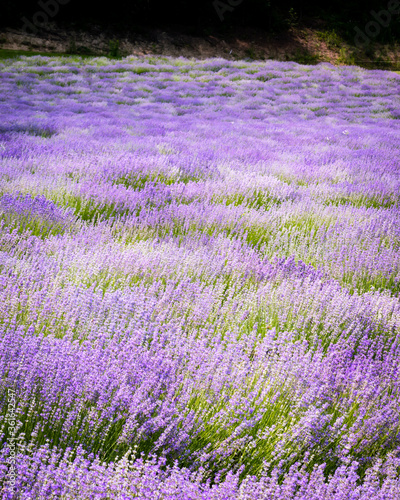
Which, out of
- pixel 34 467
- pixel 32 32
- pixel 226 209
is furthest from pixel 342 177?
pixel 32 32

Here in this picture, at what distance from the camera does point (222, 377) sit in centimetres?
159

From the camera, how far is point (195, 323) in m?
2.02

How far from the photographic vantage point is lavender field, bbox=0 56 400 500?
4.22 ft

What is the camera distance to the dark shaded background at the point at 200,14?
28.1 meters

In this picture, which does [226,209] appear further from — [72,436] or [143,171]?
[72,436]

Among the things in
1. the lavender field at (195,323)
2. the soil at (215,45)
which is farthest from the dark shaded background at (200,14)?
the lavender field at (195,323)
